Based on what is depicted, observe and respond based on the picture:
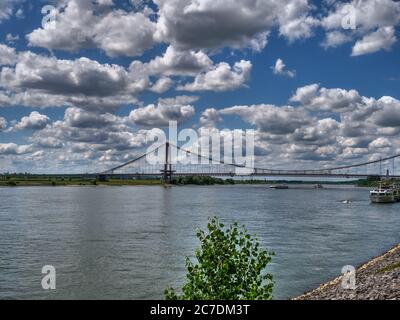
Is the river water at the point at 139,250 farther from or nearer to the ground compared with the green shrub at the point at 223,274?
nearer to the ground

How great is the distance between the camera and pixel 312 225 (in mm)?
44031

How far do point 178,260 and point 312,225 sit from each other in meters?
22.4

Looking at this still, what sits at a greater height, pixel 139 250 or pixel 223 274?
pixel 223 274

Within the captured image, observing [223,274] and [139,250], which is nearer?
[223,274]

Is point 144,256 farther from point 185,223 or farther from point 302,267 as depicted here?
point 185,223

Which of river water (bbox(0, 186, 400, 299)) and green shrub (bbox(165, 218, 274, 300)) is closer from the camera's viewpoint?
green shrub (bbox(165, 218, 274, 300))

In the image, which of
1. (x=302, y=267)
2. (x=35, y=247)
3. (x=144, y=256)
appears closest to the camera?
(x=302, y=267)

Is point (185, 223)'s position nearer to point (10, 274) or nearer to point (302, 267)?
point (302, 267)

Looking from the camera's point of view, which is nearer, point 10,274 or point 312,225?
point 10,274

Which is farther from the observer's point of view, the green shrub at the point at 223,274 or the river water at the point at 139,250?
the river water at the point at 139,250

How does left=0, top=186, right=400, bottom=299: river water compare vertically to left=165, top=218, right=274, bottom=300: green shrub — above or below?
below
